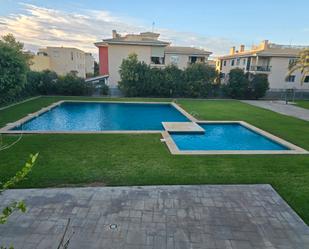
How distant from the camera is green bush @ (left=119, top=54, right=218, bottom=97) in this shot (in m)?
26.5

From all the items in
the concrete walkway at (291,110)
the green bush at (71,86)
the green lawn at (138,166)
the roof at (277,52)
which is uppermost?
the roof at (277,52)

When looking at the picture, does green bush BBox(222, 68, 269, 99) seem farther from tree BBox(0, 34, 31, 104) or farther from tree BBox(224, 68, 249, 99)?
tree BBox(0, 34, 31, 104)

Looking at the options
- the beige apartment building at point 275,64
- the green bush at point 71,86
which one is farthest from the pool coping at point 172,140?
the beige apartment building at point 275,64

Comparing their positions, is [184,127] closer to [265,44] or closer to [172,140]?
[172,140]

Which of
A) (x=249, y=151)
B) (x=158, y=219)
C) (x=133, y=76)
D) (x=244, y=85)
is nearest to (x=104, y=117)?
(x=133, y=76)

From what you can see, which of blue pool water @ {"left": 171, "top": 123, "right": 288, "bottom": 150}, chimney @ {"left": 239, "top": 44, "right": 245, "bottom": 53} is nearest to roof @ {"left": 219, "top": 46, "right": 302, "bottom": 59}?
chimney @ {"left": 239, "top": 44, "right": 245, "bottom": 53}

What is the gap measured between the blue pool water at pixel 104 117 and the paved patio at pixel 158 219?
28.8 feet

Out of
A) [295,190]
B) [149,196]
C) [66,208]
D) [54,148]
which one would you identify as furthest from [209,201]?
[54,148]

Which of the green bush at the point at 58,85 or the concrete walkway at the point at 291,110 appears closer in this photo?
the concrete walkway at the point at 291,110

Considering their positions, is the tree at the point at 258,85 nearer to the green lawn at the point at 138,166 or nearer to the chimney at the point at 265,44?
the chimney at the point at 265,44

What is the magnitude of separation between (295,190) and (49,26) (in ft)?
90.6

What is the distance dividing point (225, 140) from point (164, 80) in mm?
16046

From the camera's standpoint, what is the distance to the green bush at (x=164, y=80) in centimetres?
2652

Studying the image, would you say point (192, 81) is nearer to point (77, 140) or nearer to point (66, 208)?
point (77, 140)
